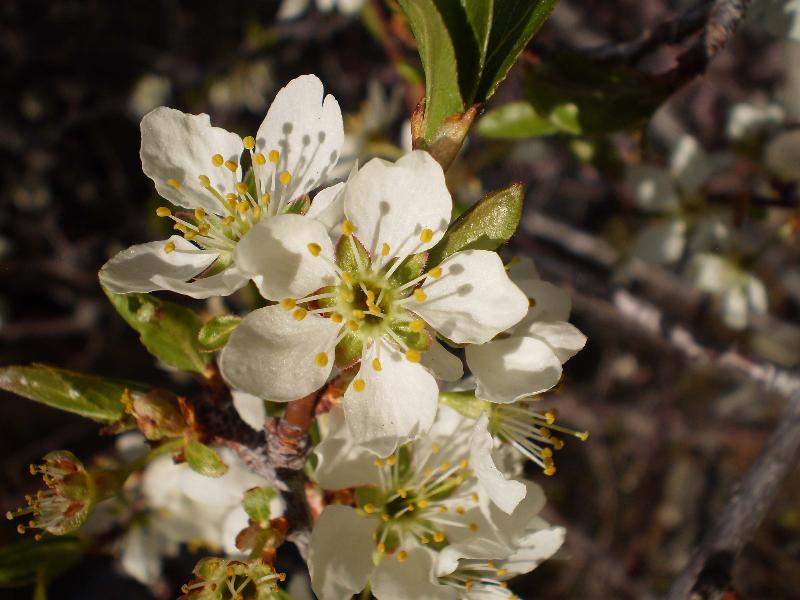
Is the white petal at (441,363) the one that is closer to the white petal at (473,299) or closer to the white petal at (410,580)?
the white petal at (473,299)

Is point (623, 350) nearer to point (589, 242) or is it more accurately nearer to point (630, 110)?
point (589, 242)

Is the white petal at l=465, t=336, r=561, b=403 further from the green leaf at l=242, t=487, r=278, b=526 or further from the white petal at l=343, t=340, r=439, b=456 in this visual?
the green leaf at l=242, t=487, r=278, b=526

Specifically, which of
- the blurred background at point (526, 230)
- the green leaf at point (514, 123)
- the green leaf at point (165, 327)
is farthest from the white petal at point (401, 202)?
the blurred background at point (526, 230)

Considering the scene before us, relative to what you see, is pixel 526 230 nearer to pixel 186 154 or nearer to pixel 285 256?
pixel 186 154

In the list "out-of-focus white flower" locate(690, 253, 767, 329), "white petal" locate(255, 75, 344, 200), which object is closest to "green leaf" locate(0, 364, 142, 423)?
"white petal" locate(255, 75, 344, 200)

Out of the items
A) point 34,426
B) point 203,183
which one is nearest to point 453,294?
point 203,183
